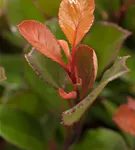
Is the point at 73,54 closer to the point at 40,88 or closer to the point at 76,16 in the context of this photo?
the point at 76,16

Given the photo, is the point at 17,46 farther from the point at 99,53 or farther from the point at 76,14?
the point at 76,14

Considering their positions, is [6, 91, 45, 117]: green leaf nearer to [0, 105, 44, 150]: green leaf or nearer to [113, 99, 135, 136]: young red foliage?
[0, 105, 44, 150]: green leaf

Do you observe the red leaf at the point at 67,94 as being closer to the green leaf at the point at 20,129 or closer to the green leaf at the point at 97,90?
the green leaf at the point at 97,90

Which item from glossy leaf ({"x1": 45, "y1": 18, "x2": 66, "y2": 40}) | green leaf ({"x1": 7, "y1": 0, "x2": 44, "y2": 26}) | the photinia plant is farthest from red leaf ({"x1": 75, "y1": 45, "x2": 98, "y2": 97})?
green leaf ({"x1": 7, "y1": 0, "x2": 44, "y2": 26})

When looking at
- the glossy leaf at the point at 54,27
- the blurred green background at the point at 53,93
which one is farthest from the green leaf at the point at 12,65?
the glossy leaf at the point at 54,27

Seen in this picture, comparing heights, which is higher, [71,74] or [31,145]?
[71,74]

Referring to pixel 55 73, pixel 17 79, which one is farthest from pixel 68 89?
pixel 17 79
